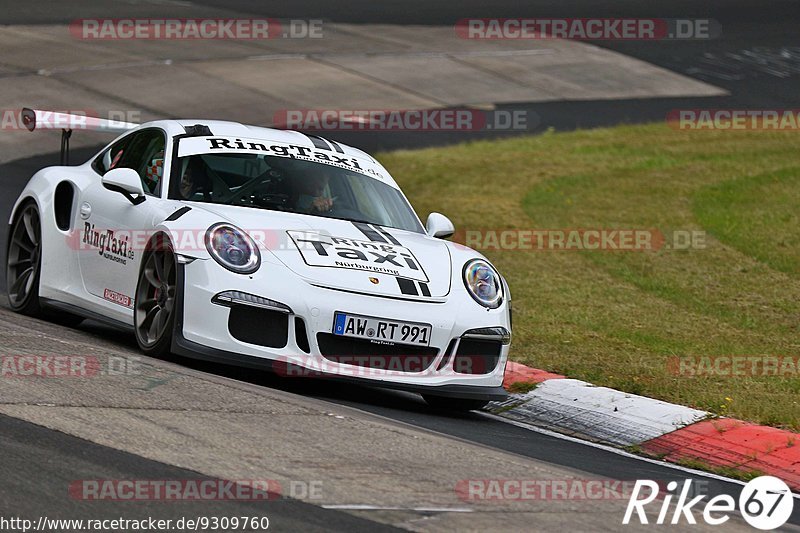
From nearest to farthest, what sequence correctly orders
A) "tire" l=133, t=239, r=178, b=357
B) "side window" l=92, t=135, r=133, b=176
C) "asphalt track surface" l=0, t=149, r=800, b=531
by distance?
1. "asphalt track surface" l=0, t=149, r=800, b=531
2. "tire" l=133, t=239, r=178, b=357
3. "side window" l=92, t=135, r=133, b=176

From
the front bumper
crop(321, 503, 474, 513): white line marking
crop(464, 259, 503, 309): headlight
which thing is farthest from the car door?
crop(321, 503, 474, 513): white line marking

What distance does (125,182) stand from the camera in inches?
319

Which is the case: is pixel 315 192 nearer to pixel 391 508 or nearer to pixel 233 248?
pixel 233 248

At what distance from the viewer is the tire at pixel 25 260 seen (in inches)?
362

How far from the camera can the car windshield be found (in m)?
8.24

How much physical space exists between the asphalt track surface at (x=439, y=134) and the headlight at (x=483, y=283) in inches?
26.6

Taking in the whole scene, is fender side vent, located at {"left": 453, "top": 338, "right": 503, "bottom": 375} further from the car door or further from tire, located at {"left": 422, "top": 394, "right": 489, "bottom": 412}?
the car door

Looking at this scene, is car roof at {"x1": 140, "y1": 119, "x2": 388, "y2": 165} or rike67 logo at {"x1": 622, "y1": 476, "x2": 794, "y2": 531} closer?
rike67 logo at {"x1": 622, "y1": 476, "x2": 794, "y2": 531}

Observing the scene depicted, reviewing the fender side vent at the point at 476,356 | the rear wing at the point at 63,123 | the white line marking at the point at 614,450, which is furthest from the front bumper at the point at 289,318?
the rear wing at the point at 63,123

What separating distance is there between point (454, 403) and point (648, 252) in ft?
19.6

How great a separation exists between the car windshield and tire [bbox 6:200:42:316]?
4.80ft

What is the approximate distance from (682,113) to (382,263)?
15560 millimetres

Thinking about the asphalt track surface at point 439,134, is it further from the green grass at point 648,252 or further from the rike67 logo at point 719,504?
the green grass at point 648,252

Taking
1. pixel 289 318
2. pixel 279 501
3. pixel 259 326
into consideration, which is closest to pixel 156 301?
pixel 259 326
